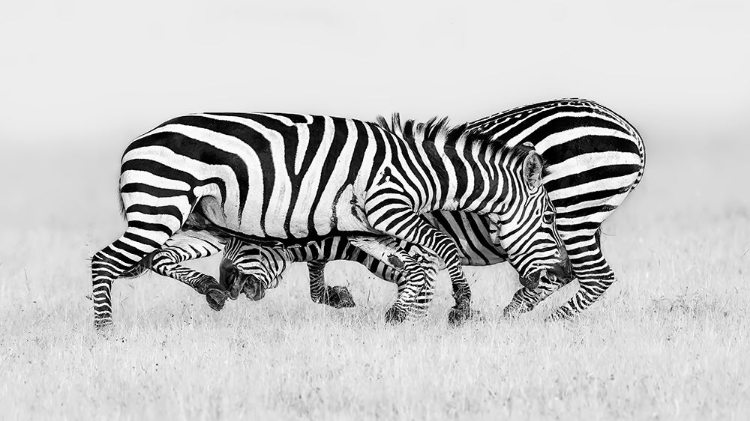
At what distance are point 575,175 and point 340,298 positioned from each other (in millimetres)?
3104

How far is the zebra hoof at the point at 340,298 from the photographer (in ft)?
35.4

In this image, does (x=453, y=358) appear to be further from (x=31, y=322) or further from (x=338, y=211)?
(x=31, y=322)

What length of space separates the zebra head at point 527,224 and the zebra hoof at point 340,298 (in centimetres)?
192

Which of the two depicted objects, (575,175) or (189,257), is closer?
(575,175)

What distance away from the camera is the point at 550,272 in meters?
10.3

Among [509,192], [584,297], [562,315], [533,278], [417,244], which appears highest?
[509,192]

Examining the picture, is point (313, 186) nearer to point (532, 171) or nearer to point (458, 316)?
point (458, 316)

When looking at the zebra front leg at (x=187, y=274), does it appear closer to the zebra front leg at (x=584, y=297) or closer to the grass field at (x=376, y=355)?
the grass field at (x=376, y=355)

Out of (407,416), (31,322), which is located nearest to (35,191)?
(31,322)

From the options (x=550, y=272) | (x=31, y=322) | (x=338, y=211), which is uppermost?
(x=338, y=211)

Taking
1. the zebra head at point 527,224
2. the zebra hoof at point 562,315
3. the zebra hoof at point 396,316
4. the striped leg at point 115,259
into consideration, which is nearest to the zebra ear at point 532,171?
the zebra head at point 527,224

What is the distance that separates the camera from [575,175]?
9.79 m

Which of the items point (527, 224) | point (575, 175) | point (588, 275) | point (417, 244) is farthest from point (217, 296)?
point (588, 275)

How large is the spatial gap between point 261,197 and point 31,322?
3.67 metres
